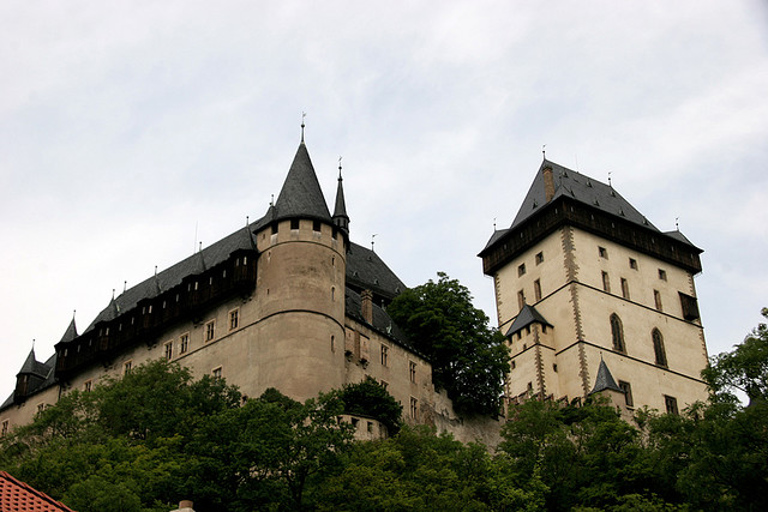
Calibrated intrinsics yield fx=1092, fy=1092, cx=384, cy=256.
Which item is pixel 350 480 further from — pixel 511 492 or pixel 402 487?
pixel 511 492

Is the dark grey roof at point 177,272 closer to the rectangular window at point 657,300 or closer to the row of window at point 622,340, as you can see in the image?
the row of window at point 622,340

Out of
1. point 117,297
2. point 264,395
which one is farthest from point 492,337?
point 117,297

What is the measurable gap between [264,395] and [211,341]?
25.9ft

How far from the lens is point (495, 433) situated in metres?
51.8

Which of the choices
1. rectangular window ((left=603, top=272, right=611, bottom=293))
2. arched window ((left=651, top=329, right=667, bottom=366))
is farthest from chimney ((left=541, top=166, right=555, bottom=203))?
arched window ((left=651, top=329, right=667, bottom=366))

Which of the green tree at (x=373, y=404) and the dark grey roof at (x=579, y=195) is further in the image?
the dark grey roof at (x=579, y=195)

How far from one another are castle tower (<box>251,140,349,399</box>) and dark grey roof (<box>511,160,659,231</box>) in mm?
20591

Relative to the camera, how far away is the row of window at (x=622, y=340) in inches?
2362

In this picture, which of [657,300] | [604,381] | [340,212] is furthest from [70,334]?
[657,300]

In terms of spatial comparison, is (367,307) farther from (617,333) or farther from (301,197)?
(617,333)

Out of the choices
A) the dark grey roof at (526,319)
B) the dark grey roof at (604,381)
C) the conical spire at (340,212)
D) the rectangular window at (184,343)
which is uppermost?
the conical spire at (340,212)

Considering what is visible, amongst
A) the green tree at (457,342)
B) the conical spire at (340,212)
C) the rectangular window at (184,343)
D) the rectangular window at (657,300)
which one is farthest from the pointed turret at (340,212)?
the rectangular window at (657,300)

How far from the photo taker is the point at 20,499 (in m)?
15.9

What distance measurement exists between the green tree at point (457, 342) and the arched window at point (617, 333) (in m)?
8.84
